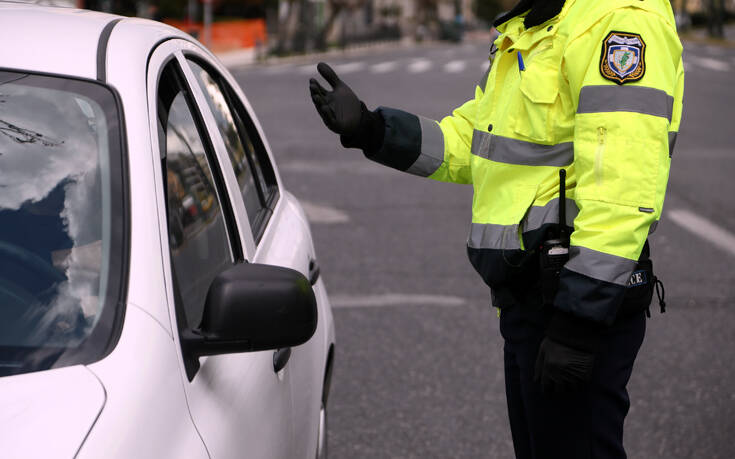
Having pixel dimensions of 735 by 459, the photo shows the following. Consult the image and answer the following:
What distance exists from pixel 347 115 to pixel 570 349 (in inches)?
38.9

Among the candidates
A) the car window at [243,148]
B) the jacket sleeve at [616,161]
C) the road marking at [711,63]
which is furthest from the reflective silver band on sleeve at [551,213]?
the road marking at [711,63]

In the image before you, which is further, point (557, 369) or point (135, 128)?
point (557, 369)

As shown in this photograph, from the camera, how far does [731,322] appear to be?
5.63 metres

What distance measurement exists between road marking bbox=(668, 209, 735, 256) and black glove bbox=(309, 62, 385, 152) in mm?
5113

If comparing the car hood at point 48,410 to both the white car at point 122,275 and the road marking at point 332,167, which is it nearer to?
the white car at point 122,275

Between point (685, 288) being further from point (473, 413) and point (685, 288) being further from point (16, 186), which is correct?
point (16, 186)

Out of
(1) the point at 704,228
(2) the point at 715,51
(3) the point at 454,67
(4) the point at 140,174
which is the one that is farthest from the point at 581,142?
(2) the point at 715,51

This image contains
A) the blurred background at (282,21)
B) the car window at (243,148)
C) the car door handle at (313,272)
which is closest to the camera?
the car window at (243,148)

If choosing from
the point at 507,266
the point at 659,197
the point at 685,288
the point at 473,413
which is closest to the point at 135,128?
the point at 507,266

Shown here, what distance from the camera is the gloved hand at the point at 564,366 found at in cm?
224

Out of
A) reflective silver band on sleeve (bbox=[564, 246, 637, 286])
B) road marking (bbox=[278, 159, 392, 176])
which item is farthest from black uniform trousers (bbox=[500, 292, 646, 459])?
road marking (bbox=[278, 159, 392, 176])

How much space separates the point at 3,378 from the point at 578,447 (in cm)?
142

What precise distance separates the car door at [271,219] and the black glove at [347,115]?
30cm

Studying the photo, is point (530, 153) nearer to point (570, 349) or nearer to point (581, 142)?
point (581, 142)
